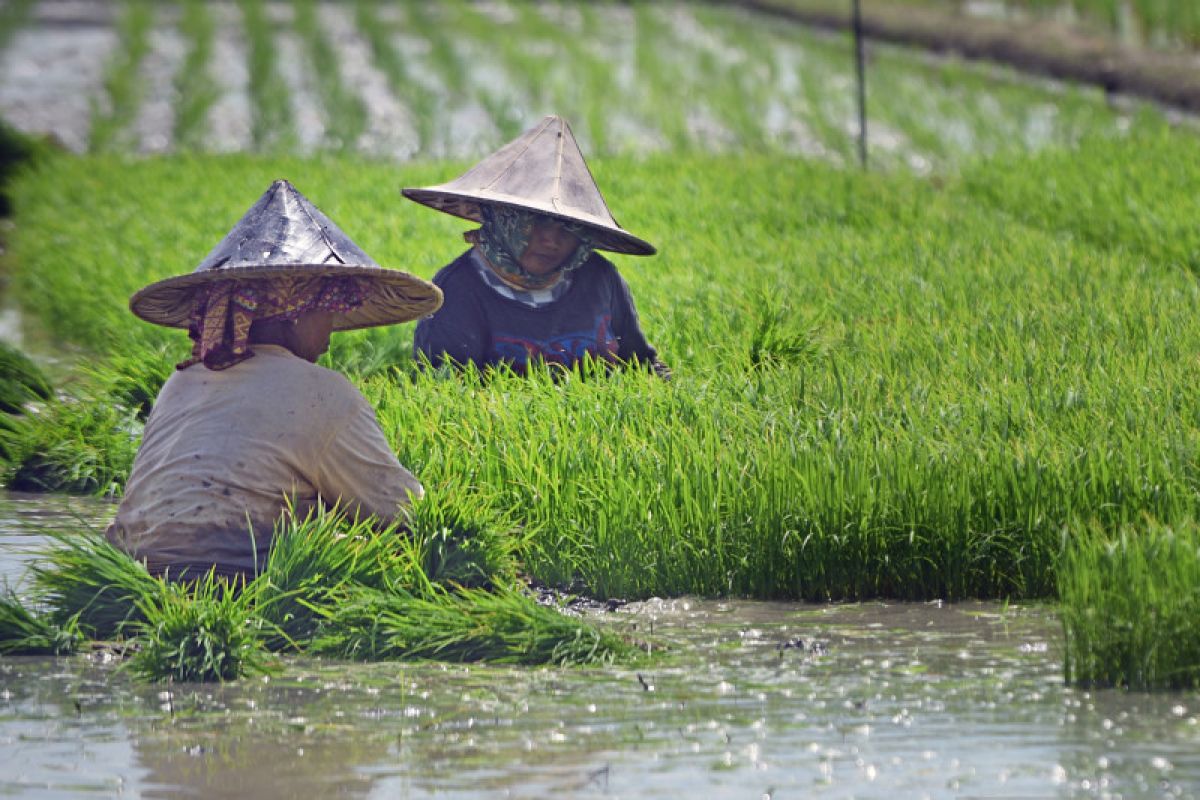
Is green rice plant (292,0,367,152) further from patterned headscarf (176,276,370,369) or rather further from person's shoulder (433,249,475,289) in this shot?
patterned headscarf (176,276,370,369)

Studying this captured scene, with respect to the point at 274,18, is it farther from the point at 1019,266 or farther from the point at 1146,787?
the point at 1146,787

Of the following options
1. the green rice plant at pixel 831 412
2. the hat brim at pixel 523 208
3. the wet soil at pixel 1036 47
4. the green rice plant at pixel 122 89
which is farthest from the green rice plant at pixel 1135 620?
the wet soil at pixel 1036 47

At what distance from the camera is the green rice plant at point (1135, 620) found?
3982 millimetres

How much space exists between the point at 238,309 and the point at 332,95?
40.2 ft

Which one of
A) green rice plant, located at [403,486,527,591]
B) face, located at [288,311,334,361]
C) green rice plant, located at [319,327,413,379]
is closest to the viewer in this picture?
face, located at [288,311,334,361]

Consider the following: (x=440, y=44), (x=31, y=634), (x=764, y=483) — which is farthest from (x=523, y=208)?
(x=440, y=44)

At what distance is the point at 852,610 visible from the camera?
4879 millimetres

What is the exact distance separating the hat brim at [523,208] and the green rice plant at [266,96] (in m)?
8.19

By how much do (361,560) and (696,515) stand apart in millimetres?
939

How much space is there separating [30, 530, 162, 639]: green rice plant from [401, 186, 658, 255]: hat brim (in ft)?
6.15

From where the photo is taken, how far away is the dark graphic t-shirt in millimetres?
6219

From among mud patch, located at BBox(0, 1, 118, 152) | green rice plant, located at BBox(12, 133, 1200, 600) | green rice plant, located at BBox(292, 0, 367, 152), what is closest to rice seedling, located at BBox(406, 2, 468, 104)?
green rice plant, located at BBox(292, 0, 367, 152)

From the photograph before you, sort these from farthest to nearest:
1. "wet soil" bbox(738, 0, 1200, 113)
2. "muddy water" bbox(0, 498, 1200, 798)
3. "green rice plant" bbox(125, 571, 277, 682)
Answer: "wet soil" bbox(738, 0, 1200, 113)
"green rice plant" bbox(125, 571, 277, 682)
"muddy water" bbox(0, 498, 1200, 798)

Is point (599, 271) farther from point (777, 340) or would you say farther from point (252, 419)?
point (252, 419)
